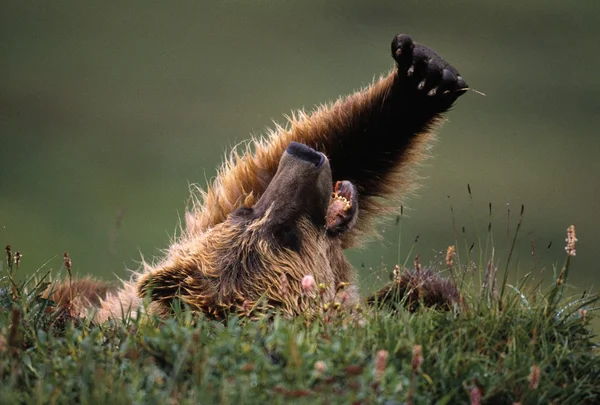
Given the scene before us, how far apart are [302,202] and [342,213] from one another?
317 millimetres

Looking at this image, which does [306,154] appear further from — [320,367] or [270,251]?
[320,367]

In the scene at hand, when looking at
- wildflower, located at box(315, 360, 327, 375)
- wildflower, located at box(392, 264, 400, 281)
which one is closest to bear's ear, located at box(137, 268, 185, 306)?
wildflower, located at box(392, 264, 400, 281)

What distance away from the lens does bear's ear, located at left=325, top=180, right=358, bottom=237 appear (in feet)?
13.8

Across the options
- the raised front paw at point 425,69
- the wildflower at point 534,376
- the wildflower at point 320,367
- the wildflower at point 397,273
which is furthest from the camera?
the raised front paw at point 425,69

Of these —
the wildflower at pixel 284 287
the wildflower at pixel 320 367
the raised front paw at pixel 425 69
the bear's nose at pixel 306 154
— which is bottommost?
the wildflower at pixel 284 287

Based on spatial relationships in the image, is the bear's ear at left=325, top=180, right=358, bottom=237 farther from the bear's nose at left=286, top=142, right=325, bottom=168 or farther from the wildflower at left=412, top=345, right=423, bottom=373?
the wildflower at left=412, top=345, right=423, bottom=373

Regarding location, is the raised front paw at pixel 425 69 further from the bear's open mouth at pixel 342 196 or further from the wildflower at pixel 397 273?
the wildflower at pixel 397 273

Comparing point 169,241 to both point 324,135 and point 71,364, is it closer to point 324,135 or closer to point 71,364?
point 324,135

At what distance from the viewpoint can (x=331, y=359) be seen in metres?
2.55

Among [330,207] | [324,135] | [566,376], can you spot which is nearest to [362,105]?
[324,135]

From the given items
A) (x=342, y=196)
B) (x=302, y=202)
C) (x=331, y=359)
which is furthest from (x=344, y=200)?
(x=331, y=359)

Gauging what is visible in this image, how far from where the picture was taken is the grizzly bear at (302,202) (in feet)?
12.9

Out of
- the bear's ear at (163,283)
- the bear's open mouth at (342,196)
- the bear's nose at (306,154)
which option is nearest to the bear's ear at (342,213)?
the bear's open mouth at (342,196)

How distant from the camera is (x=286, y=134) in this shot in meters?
5.00
